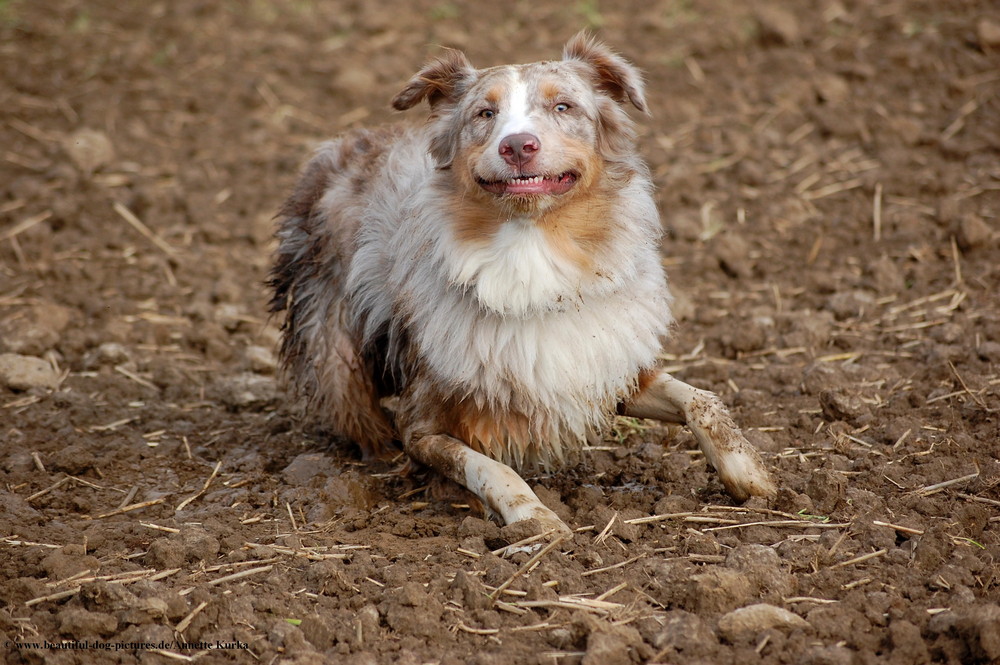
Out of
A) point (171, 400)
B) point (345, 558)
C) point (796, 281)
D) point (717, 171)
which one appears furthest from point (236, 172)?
point (345, 558)

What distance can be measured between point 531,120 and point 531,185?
31 cm

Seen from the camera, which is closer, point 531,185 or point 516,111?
point 531,185

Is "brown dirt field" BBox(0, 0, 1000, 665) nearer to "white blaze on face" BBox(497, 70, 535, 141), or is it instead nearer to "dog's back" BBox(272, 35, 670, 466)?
"dog's back" BBox(272, 35, 670, 466)

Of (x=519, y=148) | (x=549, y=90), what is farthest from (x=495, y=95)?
(x=519, y=148)

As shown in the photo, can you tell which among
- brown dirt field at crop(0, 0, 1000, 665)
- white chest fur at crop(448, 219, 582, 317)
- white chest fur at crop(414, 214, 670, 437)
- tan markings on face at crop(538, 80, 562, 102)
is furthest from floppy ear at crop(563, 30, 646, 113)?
brown dirt field at crop(0, 0, 1000, 665)

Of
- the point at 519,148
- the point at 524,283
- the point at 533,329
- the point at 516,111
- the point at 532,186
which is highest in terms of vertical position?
the point at 516,111

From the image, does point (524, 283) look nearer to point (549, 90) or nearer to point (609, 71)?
point (549, 90)

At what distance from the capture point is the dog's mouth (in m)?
4.81

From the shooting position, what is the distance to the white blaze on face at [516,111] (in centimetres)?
484

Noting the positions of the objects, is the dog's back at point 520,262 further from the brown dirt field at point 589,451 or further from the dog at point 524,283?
the brown dirt field at point 589,451

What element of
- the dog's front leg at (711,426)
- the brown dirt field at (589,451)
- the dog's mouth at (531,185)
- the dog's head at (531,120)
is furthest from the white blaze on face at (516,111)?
the brown dirt field at (589,451)

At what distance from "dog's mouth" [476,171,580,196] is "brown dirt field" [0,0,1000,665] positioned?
133cm

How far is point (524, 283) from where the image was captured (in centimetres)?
493

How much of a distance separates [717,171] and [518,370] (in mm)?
4543
